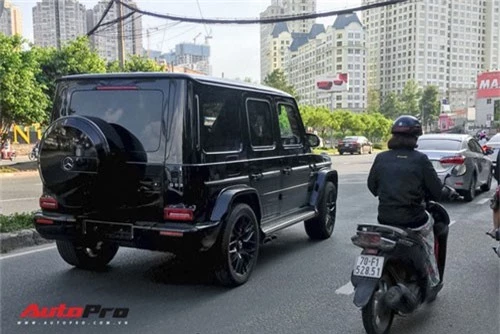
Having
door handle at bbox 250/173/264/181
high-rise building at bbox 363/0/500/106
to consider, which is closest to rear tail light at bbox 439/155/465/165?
door handle at bbox 250/173/264/181

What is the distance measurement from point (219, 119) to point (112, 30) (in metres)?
15.2

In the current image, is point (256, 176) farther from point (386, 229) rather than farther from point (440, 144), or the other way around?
point (440, 144)

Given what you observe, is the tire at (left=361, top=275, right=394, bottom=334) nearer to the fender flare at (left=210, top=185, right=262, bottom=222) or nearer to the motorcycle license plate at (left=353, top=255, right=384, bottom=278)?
the motorcycle license plate at (left=353, top=255, right=384, bottom=278)

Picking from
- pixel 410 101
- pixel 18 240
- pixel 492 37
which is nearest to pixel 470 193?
pixel 18 240

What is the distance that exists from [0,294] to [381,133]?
195 ft

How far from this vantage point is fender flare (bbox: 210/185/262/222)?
4680 mm

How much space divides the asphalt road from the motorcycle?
0.26 meters

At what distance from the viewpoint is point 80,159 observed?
14.5 feet

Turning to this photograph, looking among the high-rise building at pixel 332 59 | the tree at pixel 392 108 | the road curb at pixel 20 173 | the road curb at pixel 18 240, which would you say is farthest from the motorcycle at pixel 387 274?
the high-rise building at pixel 332 59

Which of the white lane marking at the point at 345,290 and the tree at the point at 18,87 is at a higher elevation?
the tree at the point at 18,87

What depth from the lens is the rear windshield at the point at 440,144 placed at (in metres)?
11.2

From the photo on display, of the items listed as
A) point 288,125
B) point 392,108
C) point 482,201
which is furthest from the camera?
point 392,108

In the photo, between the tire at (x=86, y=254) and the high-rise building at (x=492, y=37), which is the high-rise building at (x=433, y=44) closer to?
the high-rise building at (x=492, y=37)

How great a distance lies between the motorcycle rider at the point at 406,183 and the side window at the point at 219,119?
1619 mm
